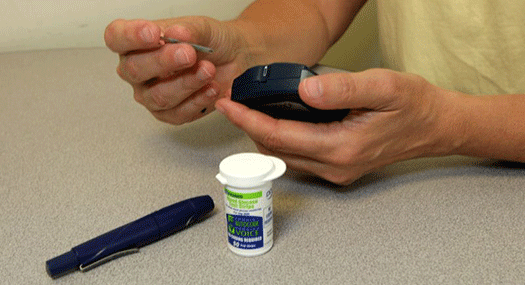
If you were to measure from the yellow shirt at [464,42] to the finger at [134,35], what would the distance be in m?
0.43

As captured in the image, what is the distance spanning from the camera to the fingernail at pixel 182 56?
754 mm

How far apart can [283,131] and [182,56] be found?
17 centimetres

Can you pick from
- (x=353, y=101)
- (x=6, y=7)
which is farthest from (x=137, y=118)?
(x=6, y=7)

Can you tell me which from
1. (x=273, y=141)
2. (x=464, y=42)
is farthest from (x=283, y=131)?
(x=464, y=42)

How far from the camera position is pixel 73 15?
1.40 meters

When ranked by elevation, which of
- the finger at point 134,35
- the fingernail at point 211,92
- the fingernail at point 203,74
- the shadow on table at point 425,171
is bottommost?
the shadow on table at point 425,171

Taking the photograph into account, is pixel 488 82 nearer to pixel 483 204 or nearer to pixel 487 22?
pixel 487 22

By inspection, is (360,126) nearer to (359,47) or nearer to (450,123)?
(450,123)

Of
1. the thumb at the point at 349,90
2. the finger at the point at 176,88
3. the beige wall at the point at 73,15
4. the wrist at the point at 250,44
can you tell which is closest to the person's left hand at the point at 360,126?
the thumb at the point at 349,90

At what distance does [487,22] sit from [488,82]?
9 centimetres

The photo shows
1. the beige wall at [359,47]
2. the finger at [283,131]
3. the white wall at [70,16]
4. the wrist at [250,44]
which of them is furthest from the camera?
the beige wall at [359,47]

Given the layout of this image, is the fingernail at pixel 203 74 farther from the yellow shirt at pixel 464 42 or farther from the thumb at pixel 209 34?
the yellow shirt at pixel 464 42

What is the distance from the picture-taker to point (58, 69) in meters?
1.22

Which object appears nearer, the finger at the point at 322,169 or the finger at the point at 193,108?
the finger at the point at 322,169
